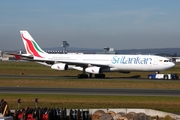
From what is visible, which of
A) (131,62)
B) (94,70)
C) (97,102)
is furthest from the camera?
(131,62)

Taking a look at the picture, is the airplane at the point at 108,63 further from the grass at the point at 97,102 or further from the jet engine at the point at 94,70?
the grass at the point at 97,102

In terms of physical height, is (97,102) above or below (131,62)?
below

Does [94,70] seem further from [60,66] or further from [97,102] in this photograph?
[97,102]

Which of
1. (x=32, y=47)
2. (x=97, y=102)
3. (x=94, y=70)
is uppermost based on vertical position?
(x=32, y=47)

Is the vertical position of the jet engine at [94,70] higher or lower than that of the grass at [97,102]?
higher

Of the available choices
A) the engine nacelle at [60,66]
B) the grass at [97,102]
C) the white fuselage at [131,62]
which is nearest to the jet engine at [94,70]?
the white fuselage at [131,62]

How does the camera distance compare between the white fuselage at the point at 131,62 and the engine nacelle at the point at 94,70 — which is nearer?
the engine nacelle at the point at 94,70

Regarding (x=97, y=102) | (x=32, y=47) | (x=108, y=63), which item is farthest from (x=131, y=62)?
(x=97, y=102)

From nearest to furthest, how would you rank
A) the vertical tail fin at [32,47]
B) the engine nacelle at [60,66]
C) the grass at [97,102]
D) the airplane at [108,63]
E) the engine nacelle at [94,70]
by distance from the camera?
the grass at [97,102] < the engine nacelle at [94,70] < the engine nacelle at [60,66] < the airplane at [108,63] < the vertical tail fin at [32,47]

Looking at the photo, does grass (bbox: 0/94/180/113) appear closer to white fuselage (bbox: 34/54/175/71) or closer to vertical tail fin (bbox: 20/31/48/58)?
white fuselage (bbox: 34/54/175/71)

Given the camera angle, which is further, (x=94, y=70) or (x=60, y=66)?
(x=60, y=66)

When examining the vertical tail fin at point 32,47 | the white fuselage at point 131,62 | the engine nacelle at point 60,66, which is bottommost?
the engine nacelle at point 60,66

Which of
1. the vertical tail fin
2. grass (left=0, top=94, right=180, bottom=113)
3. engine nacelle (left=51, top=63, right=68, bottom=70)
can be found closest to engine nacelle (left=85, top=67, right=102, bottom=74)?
engine nacelle (left=51, top=63, right=68, bottom=70)

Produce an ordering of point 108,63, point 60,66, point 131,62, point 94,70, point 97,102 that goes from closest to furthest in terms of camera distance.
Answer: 1. point 97,102
2. point 94,70
3. point 60,66
4. point 131,62
5. point 108,63
